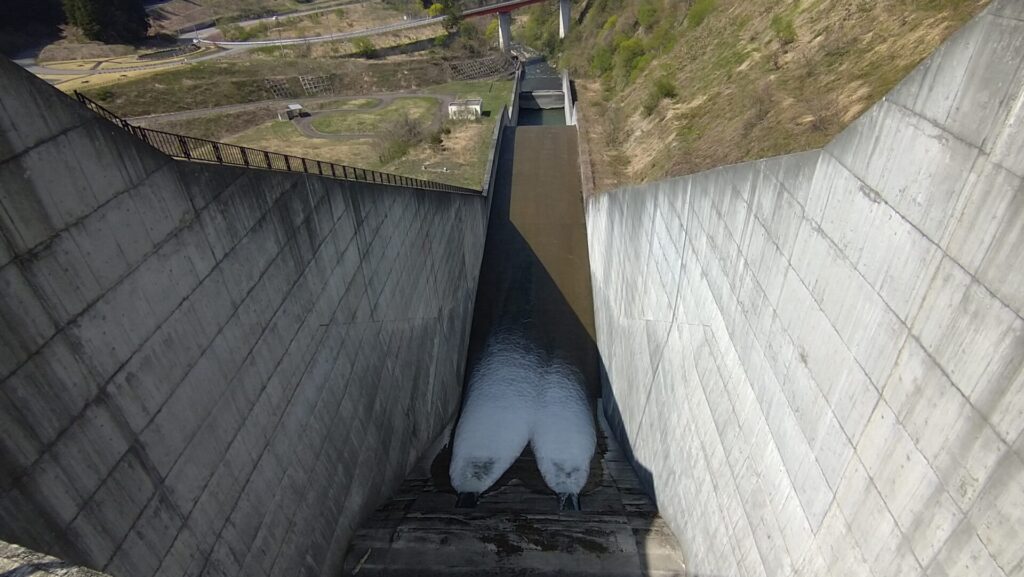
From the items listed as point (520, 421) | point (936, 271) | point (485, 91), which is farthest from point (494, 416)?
point (485, 91)

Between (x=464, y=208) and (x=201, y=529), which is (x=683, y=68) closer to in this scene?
(x=464, y=208)

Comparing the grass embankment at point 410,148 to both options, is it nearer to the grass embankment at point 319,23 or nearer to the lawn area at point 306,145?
the lawn area at point 306,145

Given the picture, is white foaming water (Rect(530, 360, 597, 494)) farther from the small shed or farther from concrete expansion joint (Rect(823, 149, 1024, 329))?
the small shed

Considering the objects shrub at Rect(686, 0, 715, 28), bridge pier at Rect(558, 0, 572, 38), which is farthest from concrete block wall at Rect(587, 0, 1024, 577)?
bridge pier at Rect(558, 0, 572, 38)

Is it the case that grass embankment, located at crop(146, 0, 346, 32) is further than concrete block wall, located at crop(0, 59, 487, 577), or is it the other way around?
grass embankment, located at crop(146, 0, 346, 32)

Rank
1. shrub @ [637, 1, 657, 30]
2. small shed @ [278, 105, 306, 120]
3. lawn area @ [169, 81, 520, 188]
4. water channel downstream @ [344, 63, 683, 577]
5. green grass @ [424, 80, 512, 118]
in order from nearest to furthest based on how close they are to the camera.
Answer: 1. water channel downstream @ [344, 63, 683, 577]
2. lawn area @ [169, 81, 520, 188]
3. shrub @ [637, 1, 657, 30]
4. small shed @ [278, 105, 306, 120]
5. green grass @ [424, 80, 512, 118]

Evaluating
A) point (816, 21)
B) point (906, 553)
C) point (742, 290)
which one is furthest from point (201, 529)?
point (816, 21)

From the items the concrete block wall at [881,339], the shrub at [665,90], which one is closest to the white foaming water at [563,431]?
the concrete block wall at [881,339]
